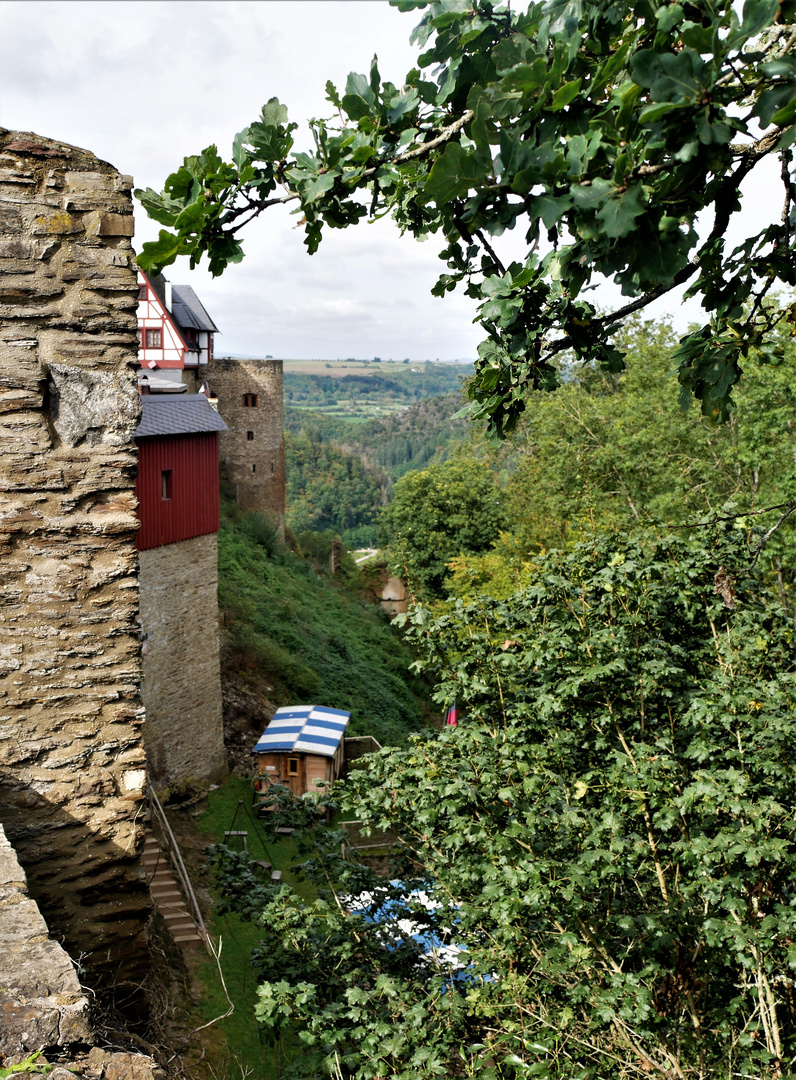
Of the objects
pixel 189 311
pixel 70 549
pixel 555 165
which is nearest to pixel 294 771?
pixel 70 549

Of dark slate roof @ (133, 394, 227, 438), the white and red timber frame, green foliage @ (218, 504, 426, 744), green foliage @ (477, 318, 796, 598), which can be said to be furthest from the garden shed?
the white and red timber frame

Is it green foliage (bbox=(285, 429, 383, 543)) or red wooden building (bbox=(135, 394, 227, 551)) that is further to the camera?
green foliage (bbox=(285, 429, 383, 543))

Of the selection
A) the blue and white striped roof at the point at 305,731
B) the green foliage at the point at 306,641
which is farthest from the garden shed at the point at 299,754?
the green foliage at the point at 306,641

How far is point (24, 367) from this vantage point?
139 inches

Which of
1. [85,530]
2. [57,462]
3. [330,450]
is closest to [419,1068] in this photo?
[85,530]

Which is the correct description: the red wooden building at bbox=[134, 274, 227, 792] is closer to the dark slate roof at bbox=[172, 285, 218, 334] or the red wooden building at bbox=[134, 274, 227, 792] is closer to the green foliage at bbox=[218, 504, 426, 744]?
the green foliage at bbox=[218, 504, 426, 744]

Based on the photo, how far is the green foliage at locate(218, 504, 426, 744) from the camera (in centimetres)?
1962

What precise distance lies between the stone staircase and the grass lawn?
13.6 inches

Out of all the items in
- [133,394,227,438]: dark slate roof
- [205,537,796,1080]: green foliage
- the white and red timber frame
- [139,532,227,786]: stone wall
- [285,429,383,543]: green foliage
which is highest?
the white and red timber frame

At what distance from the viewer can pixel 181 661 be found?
1363cm

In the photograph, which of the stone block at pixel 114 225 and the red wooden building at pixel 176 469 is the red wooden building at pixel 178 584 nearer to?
the red wooden building at pixel 176 469

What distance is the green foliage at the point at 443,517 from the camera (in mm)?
26703

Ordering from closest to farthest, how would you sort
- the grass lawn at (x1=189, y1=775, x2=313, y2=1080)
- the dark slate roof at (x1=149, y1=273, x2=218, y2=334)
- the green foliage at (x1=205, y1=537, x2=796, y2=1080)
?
the green foliage at (x1=205, y1=537, x2=796, y2=1080)
the grass lawn at (x1=189, y1=775, x2=313, y2=1080)
the dark slate roof at (x1=149, y1=273, x2=218, y2=334)

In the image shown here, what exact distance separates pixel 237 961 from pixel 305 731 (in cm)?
576
